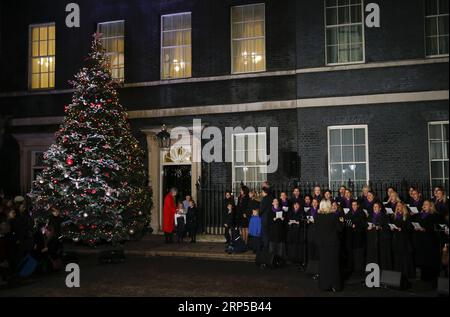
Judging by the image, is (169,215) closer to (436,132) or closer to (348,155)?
(348,155)

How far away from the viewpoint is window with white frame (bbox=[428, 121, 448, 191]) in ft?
52.5

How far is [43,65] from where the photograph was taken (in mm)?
21141

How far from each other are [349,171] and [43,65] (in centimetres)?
1322

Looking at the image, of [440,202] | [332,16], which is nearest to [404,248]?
[440,202]

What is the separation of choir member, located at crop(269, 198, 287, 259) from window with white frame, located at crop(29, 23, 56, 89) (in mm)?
12210

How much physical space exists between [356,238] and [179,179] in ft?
28.2

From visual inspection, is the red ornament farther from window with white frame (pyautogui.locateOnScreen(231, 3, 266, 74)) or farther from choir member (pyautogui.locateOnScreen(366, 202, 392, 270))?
choir member (pyautogui.locateOnScreen(366, 202, 392, 270))

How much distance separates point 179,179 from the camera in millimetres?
19031

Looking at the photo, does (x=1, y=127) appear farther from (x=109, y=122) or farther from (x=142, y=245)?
(x=142, y=245)

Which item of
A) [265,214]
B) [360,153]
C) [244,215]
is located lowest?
[244,215]

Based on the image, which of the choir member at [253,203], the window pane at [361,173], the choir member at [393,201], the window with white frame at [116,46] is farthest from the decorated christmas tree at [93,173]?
the choir member at [393,201]

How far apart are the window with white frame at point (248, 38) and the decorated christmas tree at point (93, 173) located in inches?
187

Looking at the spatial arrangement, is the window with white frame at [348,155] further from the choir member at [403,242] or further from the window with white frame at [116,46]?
the window with white frame at [116,46]
